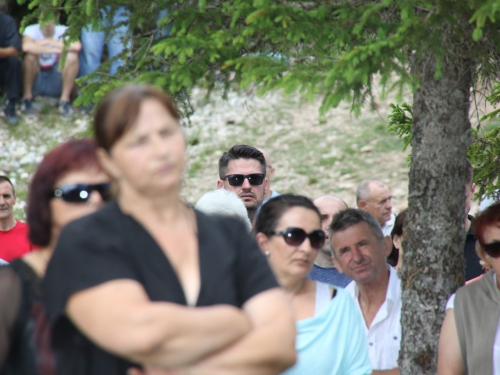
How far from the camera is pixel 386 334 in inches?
196

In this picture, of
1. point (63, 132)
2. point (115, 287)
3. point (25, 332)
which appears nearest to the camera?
point (115, 287)

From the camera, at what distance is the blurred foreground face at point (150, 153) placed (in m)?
2.03

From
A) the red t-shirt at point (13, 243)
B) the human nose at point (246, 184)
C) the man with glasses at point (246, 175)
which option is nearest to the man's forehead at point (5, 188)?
the red t-shirt at point (13, 243)

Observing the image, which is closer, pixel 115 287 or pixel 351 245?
pixel 115 287

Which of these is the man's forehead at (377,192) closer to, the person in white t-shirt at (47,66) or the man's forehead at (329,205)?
the man's forehead at (329,205)

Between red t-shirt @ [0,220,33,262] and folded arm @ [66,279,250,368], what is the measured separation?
5360 millimetres

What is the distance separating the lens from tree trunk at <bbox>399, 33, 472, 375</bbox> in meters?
4.79

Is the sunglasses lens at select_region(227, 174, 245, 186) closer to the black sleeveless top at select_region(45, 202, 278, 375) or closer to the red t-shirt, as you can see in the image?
the red t-shirt

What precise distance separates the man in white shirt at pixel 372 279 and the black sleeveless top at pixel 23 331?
284cm

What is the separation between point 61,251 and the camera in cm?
201

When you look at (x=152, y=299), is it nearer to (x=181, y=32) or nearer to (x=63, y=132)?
(x=181, y=32)

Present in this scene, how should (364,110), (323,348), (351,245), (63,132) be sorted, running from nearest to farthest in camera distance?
(323,348)
(351,245)
(63,132)
(364,110)

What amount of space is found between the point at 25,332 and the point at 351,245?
2916 millimetres

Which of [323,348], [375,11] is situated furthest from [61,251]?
[375,11]
